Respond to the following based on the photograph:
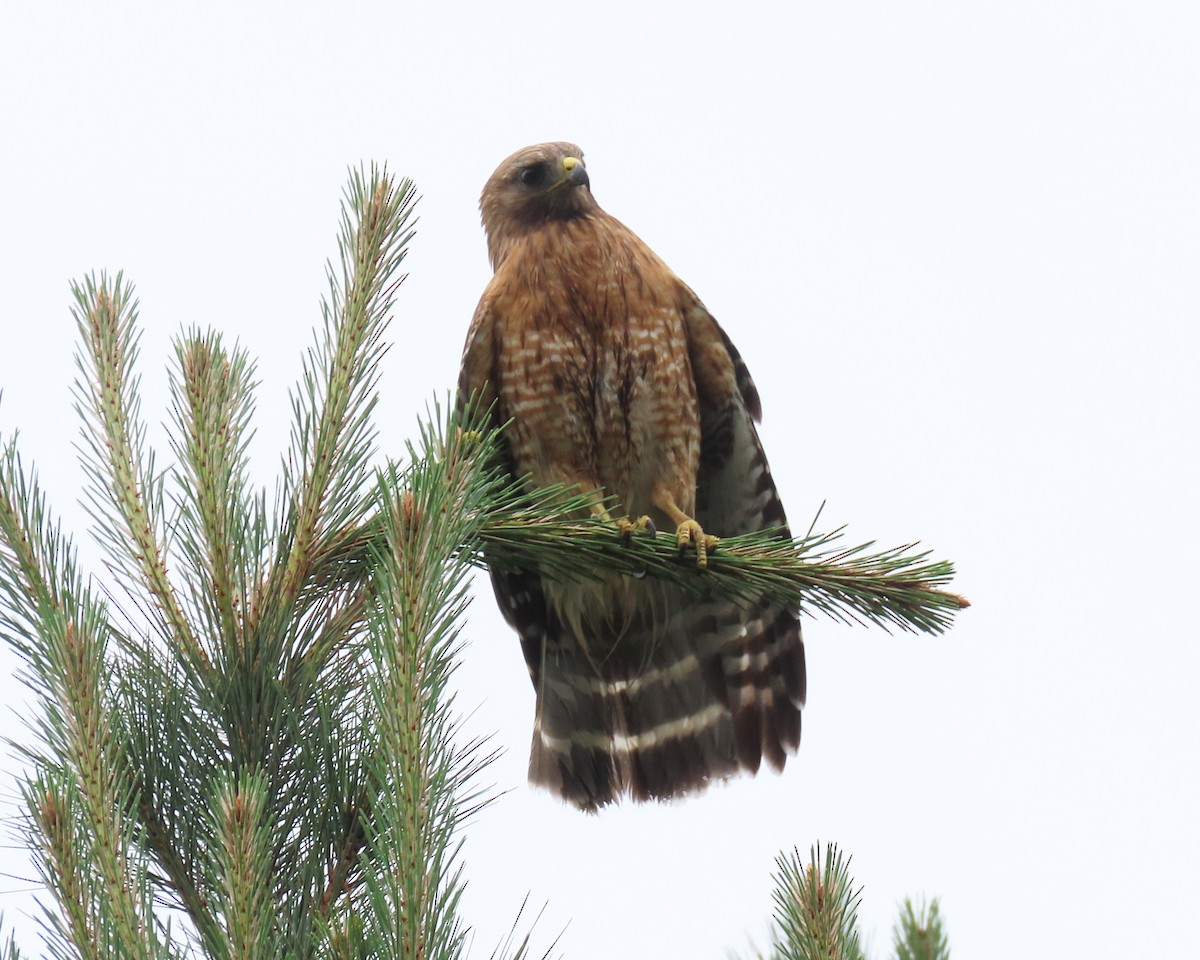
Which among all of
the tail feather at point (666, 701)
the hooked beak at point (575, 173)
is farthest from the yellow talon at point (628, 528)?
the hooked beak at point (575, 173)

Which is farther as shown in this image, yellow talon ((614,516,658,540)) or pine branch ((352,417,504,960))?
yellow talon ((614,516,658,540))

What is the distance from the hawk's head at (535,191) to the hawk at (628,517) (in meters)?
0.43

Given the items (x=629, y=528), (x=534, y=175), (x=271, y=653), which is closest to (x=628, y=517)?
(x=629, y=528)

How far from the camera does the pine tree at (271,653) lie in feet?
6.49

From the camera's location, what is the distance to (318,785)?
2.38 metres

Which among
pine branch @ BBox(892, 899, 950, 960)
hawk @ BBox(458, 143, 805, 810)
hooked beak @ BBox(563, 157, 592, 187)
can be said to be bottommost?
pine branch @ BBox(892, 899, 950, 960)

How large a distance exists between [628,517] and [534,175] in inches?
64.6

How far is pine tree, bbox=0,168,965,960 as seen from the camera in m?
1.98

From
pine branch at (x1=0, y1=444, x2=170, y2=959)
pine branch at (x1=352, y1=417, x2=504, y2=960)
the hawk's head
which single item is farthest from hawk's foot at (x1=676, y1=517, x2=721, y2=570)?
the hawk's head

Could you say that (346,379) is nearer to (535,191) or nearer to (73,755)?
(73,755)

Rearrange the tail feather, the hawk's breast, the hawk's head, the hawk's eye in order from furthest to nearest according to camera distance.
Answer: the hawk's eye
the hawk's head
the hawk's breast
the tail feather

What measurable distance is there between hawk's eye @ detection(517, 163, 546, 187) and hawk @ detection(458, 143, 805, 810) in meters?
0.60

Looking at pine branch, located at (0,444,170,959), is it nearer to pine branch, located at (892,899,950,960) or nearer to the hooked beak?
pine branch, located at (892,899,950,960)

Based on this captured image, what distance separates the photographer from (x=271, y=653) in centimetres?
252
